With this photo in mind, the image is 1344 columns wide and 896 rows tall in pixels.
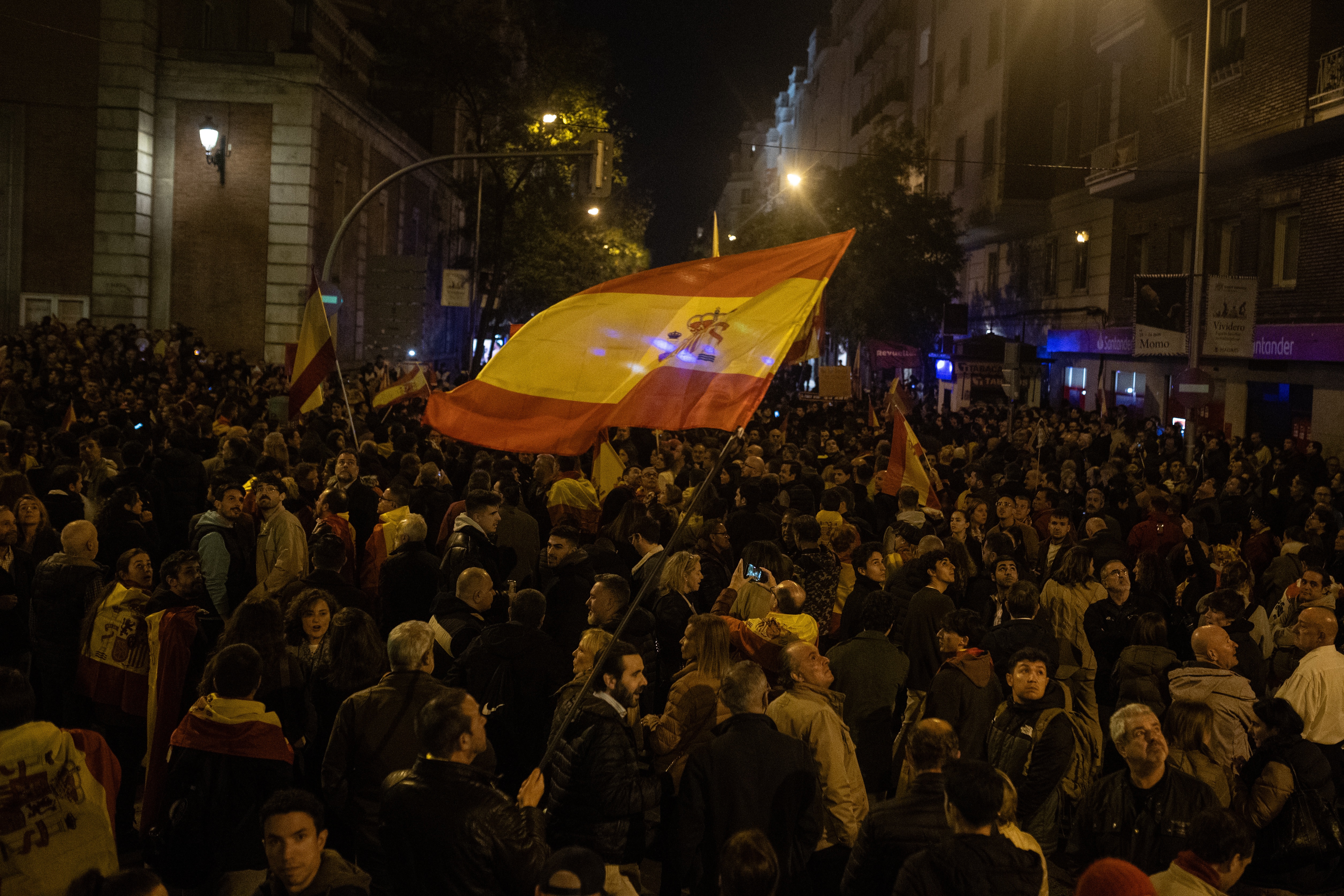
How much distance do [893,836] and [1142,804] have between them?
1088mm

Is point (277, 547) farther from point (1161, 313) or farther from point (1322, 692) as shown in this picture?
point (1161, 313)

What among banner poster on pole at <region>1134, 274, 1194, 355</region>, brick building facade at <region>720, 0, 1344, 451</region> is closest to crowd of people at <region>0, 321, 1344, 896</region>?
banner poster on pole at <region>1134, 274, 1194, 355</region>

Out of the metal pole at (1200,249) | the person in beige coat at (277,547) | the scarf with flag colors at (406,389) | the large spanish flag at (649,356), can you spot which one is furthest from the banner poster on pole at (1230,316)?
the person in beige coat at (277,547)

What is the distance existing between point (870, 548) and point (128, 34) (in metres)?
24.4

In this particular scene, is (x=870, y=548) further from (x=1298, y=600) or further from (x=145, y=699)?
(x=145, y=699)

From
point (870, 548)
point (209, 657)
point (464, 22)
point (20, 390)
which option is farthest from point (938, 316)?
point (209, 657)

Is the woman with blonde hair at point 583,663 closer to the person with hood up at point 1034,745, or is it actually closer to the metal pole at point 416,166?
the person with hood up at point 1034,745

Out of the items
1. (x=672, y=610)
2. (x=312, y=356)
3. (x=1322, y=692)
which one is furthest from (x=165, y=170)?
(x=1322, y=692)

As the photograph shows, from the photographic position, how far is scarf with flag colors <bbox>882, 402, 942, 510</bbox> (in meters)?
10.5

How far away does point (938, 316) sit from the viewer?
38406mm

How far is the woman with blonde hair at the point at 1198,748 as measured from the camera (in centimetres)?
496

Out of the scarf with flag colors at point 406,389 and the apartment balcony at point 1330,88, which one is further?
the apartment balcony at point 1330,88

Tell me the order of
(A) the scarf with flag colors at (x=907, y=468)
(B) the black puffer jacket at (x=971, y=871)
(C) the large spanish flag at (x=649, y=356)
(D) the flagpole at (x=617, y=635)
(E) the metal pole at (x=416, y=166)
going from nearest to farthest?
(B) the black puffer jacket at (x=971, y=871) → (D) the flagpole at (x=617, y=635) → (C) the large spanish flag at (x=649, y=356) → (A) the scarf with flag colors at (x=907, y=468) → (E) the metal pole at (x=416, y=166)

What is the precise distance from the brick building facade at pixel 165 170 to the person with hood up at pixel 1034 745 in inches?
807
